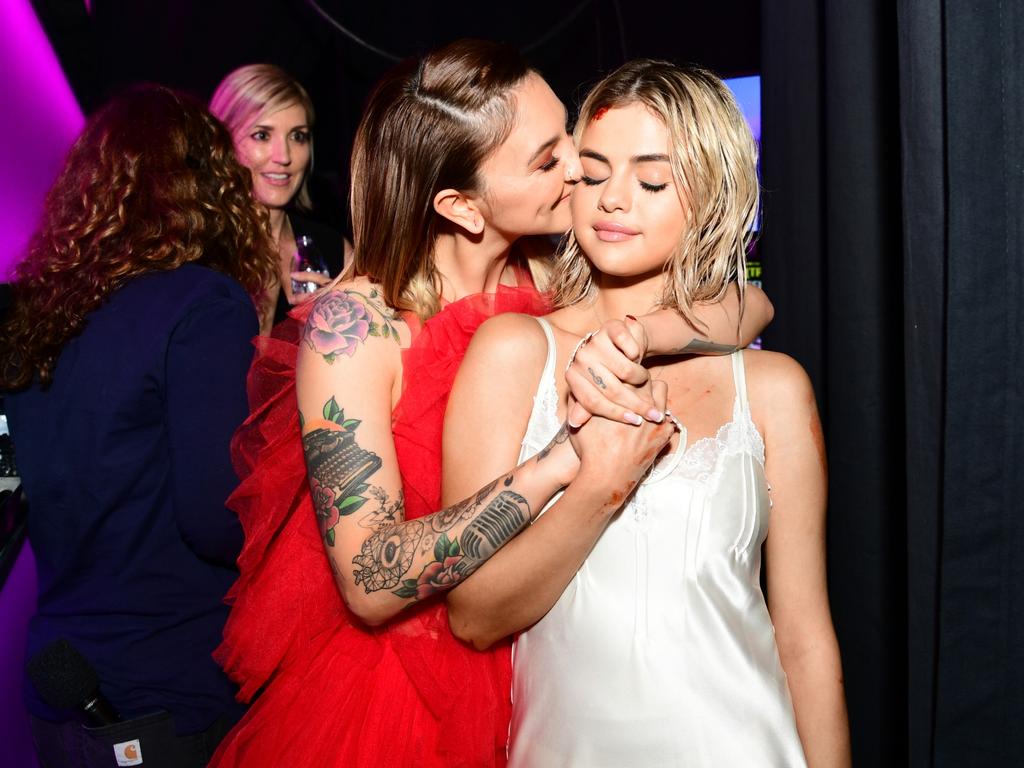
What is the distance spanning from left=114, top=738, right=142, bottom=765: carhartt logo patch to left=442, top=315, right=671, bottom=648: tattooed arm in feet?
2.06

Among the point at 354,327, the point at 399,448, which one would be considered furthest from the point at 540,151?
the point at 399,448

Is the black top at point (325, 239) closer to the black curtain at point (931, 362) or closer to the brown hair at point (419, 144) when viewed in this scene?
the brown hair at point (419, 144)

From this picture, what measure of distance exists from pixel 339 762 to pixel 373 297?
2.33 ft

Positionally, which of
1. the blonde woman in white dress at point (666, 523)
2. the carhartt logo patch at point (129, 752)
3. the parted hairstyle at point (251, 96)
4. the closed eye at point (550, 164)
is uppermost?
the parted hairstyle at point (251, 96)

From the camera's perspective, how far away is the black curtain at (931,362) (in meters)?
1.26

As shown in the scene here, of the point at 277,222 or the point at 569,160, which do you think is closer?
the point at 569,160

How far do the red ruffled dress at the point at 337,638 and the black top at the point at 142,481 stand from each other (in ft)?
0.29

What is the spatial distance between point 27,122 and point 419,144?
1.80m

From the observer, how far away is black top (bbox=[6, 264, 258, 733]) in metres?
1.60

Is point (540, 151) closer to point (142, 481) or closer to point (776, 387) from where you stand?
point (776, 387)

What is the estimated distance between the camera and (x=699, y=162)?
4.49ft

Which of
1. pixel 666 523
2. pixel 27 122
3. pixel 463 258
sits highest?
pixel 27 122

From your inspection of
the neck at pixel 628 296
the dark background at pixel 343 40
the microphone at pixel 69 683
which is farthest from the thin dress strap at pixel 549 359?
the dark background at pixel 343 40

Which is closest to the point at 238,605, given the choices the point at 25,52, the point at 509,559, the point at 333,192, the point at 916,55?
the point at 509,559
